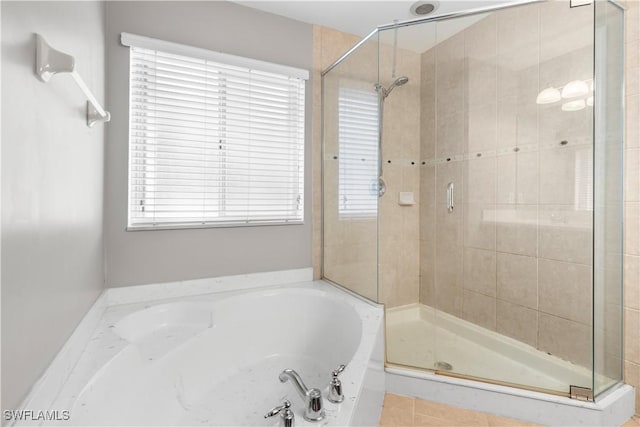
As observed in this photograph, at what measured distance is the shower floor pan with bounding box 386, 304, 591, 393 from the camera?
1.57 m

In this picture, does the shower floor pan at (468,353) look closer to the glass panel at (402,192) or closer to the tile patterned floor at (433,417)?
the glass panel at (402,192)

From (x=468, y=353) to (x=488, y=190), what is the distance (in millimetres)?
1041

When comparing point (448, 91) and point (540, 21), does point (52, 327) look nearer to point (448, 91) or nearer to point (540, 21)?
point (448, 91)

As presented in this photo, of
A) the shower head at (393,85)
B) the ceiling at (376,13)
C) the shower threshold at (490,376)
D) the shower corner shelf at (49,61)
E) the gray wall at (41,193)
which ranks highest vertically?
the ceiling at (376,13)

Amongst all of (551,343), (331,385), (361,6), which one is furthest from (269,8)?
(551,343)

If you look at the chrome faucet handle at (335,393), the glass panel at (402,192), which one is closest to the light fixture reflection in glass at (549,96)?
the glass panel at (402,192)

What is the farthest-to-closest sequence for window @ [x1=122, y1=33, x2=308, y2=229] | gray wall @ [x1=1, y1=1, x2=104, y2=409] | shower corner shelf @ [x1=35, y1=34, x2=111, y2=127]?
window @ [x1=122, y1=33, x2=308, y2=229]
shower corner shelf @ [x1=35, y1=34, x2=111, y2=127]
gray wall @ [x1=1, y1=1, x2=104, y2=409]

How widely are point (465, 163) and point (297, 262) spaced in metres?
1.36

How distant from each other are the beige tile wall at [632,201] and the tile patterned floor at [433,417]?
0.31m

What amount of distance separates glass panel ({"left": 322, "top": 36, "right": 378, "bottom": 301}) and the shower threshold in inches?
15.6

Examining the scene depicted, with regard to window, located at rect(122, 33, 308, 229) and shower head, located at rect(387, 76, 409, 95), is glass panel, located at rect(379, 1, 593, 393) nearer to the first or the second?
shower head, located at rect(387, 76, 409, 95)

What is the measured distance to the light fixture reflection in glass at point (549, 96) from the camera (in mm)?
1734

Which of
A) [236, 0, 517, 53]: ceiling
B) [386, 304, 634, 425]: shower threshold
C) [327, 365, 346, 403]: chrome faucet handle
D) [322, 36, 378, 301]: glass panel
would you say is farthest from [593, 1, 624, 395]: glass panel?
[327, 365, 346, 403]: chrome faucet handle

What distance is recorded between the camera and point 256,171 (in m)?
2.08
